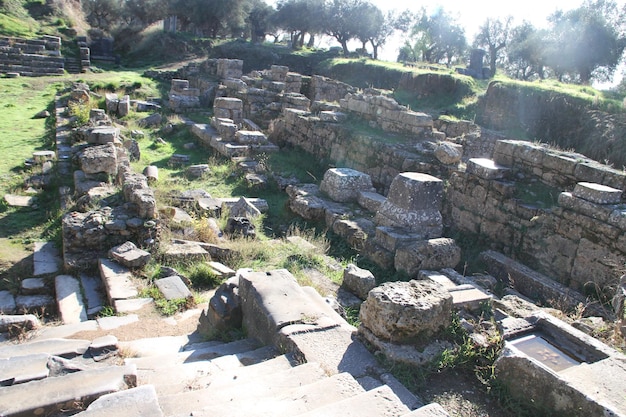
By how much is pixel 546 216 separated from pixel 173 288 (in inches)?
223

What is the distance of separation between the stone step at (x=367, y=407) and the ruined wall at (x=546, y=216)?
5.01m

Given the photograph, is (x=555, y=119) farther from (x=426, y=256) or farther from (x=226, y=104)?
(x=426, y=256)

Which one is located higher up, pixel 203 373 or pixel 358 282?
pixel 203 373

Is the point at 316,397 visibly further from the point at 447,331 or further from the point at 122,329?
the point at 122,329

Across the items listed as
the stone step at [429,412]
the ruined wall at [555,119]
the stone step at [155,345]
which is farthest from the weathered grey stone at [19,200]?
the ruined wall at [555,119]

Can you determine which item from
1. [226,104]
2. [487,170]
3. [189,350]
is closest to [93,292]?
[189,350]

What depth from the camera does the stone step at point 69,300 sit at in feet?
18.5

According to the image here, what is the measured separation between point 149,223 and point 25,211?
3452mm

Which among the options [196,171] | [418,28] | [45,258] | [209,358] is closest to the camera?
[209,358]

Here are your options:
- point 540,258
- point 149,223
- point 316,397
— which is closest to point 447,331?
point 316,397

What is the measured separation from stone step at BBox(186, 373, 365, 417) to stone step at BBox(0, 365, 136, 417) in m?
0.76

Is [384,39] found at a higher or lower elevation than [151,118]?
higher

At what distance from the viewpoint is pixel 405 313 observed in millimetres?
4051

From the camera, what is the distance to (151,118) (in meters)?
16.6
